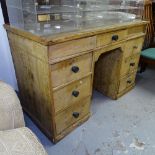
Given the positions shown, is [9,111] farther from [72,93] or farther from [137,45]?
[137,45]

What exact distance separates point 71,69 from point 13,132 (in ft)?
1.89

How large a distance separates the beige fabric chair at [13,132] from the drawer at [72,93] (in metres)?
0.37

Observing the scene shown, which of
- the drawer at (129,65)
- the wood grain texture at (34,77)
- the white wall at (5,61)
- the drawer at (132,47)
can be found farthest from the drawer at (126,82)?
the white wall at (5,61)

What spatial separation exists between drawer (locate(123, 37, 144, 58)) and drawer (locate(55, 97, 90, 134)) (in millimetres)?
605

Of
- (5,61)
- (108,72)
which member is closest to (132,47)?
(108,72)

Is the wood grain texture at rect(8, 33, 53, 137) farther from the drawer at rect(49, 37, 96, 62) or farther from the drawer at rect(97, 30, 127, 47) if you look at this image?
the drawer at rect(97, 30, 127, 47)

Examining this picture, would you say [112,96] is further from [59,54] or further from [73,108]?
[59,54]

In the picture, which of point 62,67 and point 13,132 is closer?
point 13,132

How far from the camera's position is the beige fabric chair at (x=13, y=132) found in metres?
0.62

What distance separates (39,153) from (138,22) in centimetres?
145

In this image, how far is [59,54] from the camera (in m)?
1.04

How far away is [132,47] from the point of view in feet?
5.58

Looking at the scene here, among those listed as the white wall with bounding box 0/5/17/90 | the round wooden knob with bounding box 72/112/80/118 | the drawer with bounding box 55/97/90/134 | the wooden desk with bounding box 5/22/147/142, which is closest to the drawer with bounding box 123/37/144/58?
the wooden desk with bounding box 5/22/147/142

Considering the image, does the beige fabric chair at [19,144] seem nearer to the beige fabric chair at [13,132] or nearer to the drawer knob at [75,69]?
the beige fabric chair at [13,132]
